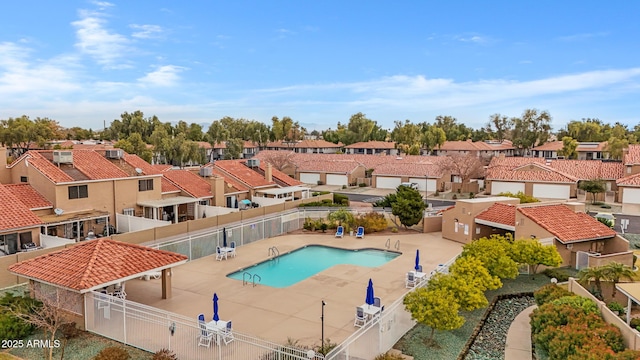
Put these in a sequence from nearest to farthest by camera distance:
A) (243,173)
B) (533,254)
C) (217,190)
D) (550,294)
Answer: (550,294), (533,254), (217,190), (243,173)

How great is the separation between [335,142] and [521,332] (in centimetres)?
10670

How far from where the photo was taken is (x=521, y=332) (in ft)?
58.7

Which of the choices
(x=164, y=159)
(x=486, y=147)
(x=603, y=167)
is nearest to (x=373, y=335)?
(x=603, y=167)

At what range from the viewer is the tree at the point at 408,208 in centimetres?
3494

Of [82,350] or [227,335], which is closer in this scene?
[227,335]

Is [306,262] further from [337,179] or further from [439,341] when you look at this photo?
[337,179]

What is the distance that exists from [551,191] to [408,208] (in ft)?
85.8

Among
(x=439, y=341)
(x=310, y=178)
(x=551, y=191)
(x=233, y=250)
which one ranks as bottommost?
(x=439, y=341)

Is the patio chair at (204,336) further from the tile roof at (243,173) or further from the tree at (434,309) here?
the tile roof at (243,173)

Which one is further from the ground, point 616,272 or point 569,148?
point 569,148

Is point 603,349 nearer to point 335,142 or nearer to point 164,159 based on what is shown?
point 164,159

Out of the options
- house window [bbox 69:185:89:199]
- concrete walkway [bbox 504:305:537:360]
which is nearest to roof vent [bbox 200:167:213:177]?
house window [bbox 69:185:89:199]

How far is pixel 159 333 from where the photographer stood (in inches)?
605

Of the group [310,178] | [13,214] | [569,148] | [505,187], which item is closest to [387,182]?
[310,178]
